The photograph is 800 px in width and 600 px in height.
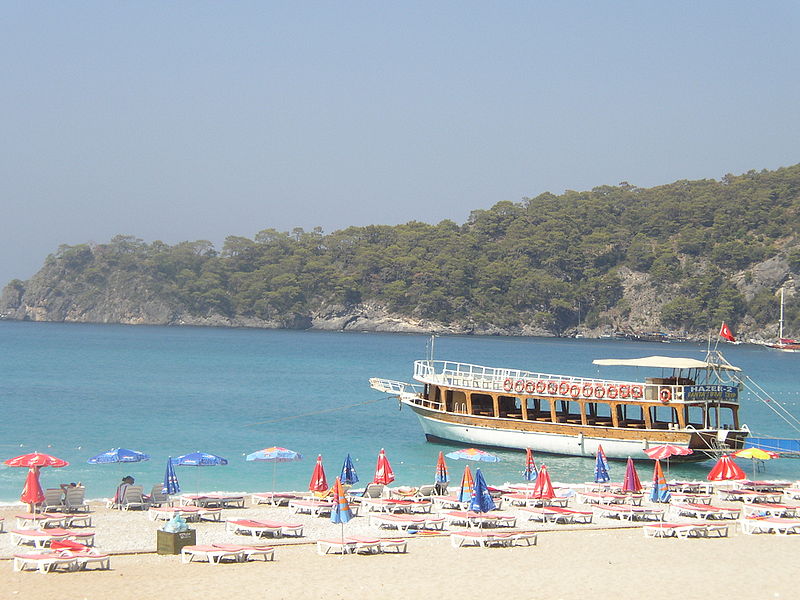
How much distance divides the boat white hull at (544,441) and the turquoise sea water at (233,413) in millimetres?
496

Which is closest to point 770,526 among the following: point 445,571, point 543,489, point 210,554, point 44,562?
point 543,489

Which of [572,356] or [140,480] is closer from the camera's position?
[140,480]

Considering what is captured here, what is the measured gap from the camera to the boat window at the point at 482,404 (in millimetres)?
42844

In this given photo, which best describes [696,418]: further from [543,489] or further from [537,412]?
[543,489]

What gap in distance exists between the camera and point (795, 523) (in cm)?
2392

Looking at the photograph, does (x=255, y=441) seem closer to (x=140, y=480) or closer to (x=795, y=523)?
(x=140, y=480)

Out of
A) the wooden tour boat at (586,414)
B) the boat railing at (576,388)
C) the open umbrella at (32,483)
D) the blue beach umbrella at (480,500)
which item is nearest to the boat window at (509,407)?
the wooden tour boat at (586,414)

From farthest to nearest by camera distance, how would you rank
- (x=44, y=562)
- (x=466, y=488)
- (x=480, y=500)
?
(x=466, y=488) → (x=480, y=500) → (x=44, y=562)

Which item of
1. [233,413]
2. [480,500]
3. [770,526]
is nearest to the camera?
[480,500]

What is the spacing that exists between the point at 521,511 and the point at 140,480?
13802mm

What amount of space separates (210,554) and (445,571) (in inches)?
168

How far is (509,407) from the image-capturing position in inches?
A: 1698

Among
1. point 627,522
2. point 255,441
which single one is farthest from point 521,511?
point 255,441

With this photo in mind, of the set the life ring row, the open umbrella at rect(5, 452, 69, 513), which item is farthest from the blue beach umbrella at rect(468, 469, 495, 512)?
the life ring row
